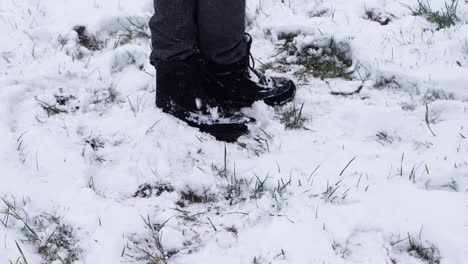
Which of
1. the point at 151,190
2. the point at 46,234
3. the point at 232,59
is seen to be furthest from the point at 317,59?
the point at 46,234

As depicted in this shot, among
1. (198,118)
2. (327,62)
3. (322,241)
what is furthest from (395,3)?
(322,241)

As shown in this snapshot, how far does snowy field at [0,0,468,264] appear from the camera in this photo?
201 cm

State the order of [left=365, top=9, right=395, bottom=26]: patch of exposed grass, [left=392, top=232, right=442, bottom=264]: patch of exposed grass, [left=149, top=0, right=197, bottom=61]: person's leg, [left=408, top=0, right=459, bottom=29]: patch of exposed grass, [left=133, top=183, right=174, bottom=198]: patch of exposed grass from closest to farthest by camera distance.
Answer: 1. [left=392, top=232, right=442, bottom=264]: patch of exposed grass
2. [left=133, top=183, right=174, bottom=198]: patch of exposed grass
3. [left=149, top=0, right=197, bottom=61]: person's leg
4. [left=408, top=0, right=459, bottom=29]: patch of exposed grass
5. [left=365, top=9, right=395, bottom=26]: patch of exposed grass

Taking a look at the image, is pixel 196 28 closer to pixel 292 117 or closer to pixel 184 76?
pixel 184 76

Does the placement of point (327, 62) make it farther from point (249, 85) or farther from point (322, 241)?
point (322, 241)

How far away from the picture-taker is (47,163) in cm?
239

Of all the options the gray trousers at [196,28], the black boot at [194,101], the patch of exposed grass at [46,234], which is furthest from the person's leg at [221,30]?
the patch of exposed grass at [46,234]

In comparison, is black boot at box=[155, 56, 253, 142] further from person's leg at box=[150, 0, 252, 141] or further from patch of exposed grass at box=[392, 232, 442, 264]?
patch of exposed grass at box=[392, 232, 442, 264]

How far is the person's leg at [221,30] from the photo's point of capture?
8.09 ft

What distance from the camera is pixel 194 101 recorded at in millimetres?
2611

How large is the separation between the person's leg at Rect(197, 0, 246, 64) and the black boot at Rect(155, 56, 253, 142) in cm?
10

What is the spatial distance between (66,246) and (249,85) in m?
1.32

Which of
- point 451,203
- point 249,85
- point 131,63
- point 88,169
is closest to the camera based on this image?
point 451,203

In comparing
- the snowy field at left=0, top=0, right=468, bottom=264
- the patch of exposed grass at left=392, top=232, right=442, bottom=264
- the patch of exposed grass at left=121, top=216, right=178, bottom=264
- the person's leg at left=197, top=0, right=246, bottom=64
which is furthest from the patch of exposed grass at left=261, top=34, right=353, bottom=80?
the patch of exposed grass at left=121, top=216, right=178, bottom=264
